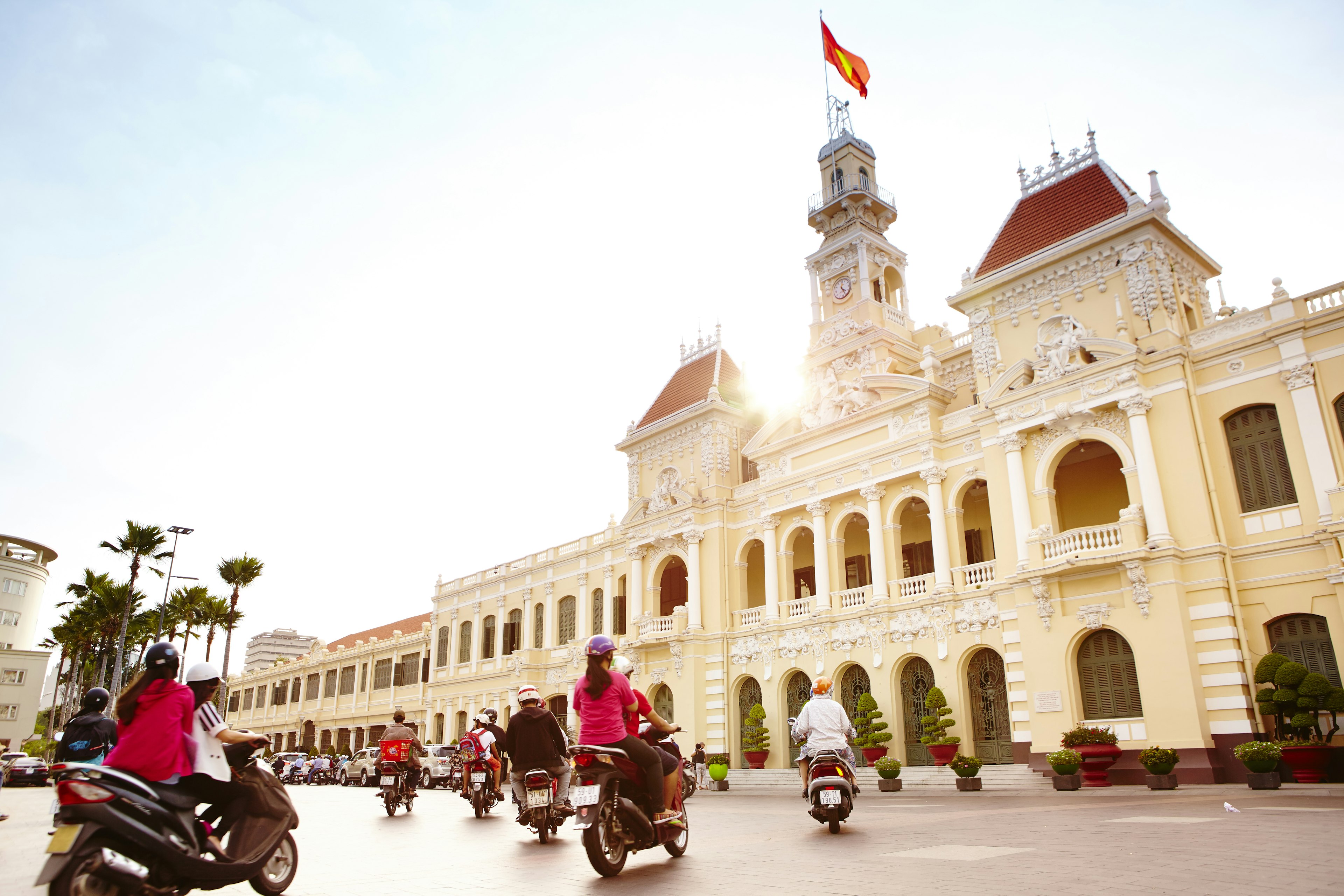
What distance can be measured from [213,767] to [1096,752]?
18.1 metres

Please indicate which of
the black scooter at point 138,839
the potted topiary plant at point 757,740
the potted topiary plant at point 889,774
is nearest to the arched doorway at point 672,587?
the potted topiary plant at point 757,740

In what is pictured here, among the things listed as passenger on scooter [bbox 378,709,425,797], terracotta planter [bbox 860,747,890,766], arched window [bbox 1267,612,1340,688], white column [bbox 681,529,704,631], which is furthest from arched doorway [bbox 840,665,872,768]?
passenger on scooter [bbox 378,709,425,797]

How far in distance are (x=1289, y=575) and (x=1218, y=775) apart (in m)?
4.43

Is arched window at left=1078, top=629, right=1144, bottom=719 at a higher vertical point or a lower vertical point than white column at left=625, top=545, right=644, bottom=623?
lower

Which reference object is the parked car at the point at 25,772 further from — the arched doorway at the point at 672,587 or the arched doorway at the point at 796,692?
the arched doorway at the point at 796,692

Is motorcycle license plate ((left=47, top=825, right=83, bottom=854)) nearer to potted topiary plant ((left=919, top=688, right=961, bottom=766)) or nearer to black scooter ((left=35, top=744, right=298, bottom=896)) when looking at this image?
black scooter ((left=35, top=744, right=298, bottom=896))

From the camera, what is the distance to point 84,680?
208 ft

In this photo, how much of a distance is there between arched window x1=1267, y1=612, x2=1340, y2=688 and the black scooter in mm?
19611

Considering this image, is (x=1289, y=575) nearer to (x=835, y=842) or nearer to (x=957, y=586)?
(x=957, y=586)

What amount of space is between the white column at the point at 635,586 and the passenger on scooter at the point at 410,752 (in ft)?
64.7

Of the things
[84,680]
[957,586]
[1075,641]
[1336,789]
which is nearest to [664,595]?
[957,586]

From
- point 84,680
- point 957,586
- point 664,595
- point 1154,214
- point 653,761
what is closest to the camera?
point 653,761

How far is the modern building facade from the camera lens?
59812mm

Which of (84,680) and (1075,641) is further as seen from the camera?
(84,680)
